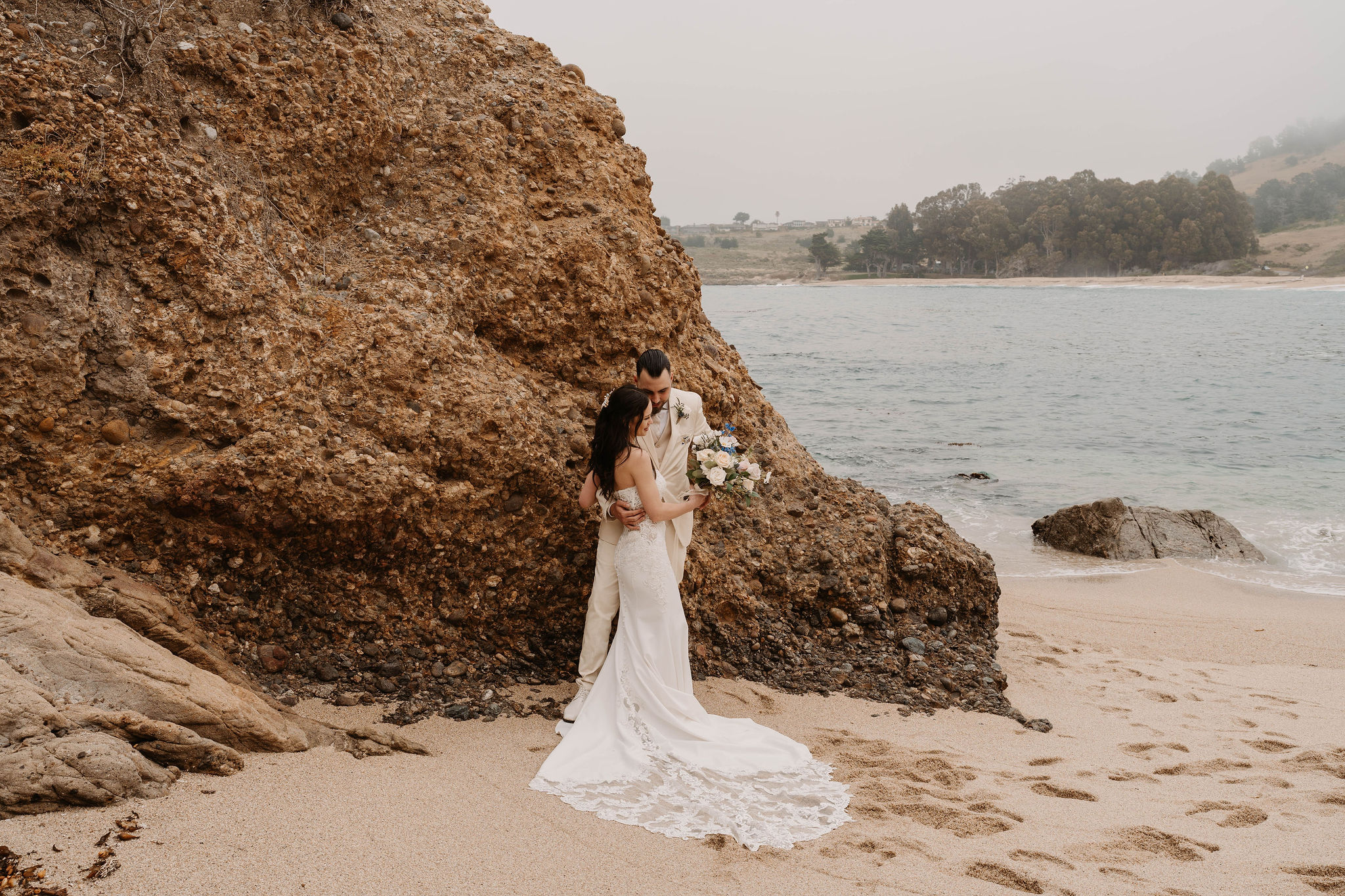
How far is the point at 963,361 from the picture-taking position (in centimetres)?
3984

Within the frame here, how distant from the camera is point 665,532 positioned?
5.78 metres

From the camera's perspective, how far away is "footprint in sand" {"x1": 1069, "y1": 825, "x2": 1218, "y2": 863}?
13.6 ft

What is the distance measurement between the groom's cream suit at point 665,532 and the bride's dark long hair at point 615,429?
282 mm

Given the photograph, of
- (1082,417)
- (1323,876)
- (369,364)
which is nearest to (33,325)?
(369,364)

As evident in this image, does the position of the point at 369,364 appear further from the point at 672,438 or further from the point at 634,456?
the point at 672,438

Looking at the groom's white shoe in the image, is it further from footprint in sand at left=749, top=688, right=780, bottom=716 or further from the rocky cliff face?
footprint in sand at left=749, top=688, right=780, bottom=716

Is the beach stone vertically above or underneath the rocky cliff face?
underneath

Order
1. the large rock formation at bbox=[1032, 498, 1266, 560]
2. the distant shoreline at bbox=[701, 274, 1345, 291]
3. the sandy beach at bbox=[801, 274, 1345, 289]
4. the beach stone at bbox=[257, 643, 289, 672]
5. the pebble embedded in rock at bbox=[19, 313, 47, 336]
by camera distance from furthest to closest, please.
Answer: the distant shoreline at bbox=[701, 274, 1345, 291], the sandy beach at bbox=[801, 274, 1345, 289], the large rock formation at bbox=[1032, 498, 1266, 560], the beach stone at bbox=[257, 643, 289, 672], the pebble embedded in rock at bbox=[19, 313, 47, 336]

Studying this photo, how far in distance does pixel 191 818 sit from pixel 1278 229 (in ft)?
517

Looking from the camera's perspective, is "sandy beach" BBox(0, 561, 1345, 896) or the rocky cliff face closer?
"sandy beach" BBox(0, 561, 1345, 896)

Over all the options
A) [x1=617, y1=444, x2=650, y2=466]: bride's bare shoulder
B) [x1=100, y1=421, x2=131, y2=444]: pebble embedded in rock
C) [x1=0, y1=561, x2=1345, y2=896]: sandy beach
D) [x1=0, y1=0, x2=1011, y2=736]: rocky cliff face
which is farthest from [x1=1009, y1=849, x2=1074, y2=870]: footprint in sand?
[x1=100, y1=421, x2=131, y2=444]: pebble embedded in rock

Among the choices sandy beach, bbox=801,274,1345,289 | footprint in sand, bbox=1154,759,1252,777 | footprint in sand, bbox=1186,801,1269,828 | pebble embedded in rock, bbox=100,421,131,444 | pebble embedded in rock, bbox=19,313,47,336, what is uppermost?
sandy beach, bbox=801,274,1345,289

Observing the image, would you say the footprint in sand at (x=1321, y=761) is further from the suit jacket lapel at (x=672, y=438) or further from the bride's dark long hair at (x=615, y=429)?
the bride's dark long hair at (x=615, y=429)

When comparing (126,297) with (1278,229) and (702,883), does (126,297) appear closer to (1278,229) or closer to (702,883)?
(702,883)
